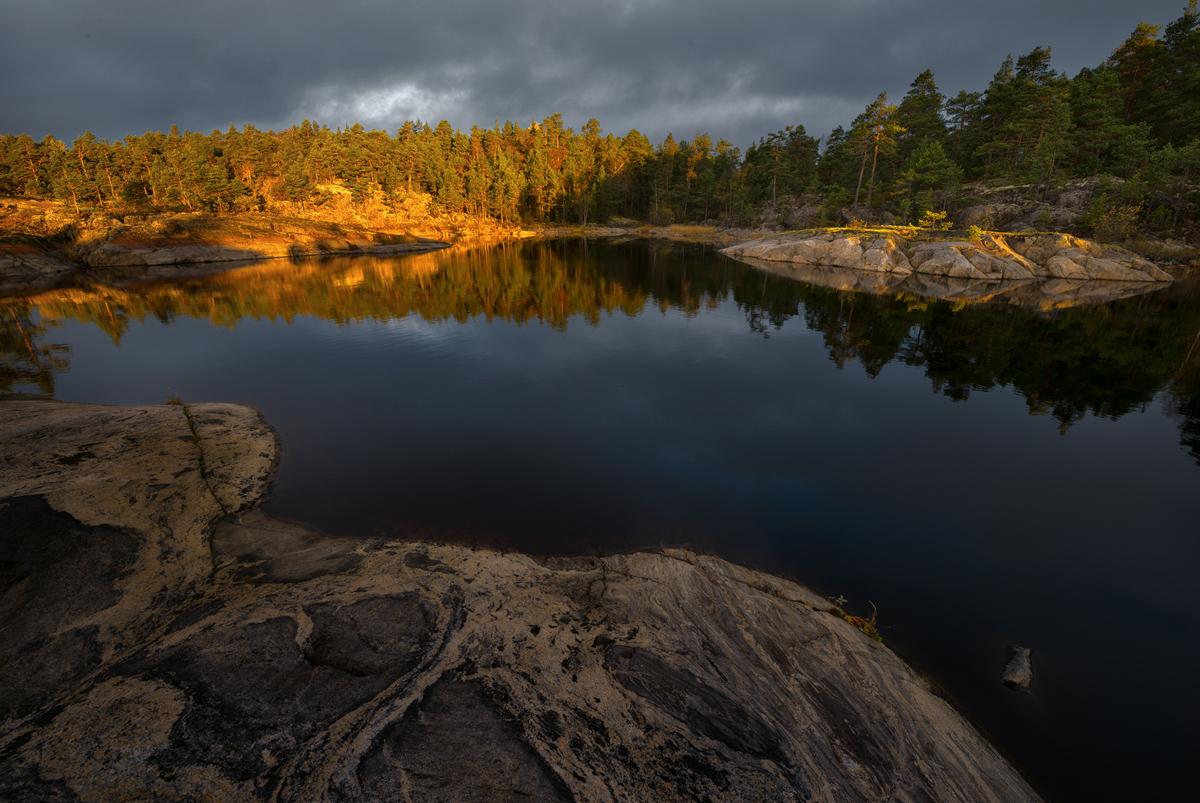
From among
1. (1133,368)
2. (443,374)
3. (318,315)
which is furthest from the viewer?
(318,315)

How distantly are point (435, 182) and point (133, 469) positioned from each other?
405 ft

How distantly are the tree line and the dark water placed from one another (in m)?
50.8

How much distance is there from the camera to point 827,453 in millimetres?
17203

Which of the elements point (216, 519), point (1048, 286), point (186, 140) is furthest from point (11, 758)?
point (186, 140)

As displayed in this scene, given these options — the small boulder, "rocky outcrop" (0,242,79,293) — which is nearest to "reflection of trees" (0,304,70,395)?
"rocky outcrop" (0,242,79,293)

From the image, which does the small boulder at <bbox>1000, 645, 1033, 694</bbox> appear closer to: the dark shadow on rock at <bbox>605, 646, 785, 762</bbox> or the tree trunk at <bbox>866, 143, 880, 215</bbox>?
the dark shadow on rock at <bbox>605, 646, 785, 762</bbox>

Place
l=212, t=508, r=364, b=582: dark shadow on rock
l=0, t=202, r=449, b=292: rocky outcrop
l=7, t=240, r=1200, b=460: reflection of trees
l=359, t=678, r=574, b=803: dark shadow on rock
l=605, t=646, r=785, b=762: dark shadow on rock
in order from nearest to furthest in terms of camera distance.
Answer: l=359, t=678, r=574, b=803: dark shadow on rock → l=605, t=646, r=785, b=762: dark shadow on rock → l=212, t=508, r=364, b=582: dark shadow on rock → l=7, t=240, r=1200, b=460: reflection of trees → l=0, t=202, r=449, b=292: rocky outcrop

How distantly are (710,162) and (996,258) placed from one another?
9579cm

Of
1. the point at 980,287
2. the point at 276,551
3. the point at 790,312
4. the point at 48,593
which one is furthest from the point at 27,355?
the point at 980,287

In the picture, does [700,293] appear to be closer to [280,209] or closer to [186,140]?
[280,209]

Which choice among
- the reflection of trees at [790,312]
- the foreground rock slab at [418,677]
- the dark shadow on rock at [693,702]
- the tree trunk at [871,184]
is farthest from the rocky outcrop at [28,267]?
the tree trunk at [871,184]

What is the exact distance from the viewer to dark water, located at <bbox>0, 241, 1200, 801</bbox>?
9461 mm

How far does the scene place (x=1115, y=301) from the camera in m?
44.9

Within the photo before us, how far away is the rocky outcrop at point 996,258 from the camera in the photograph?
57.2m
